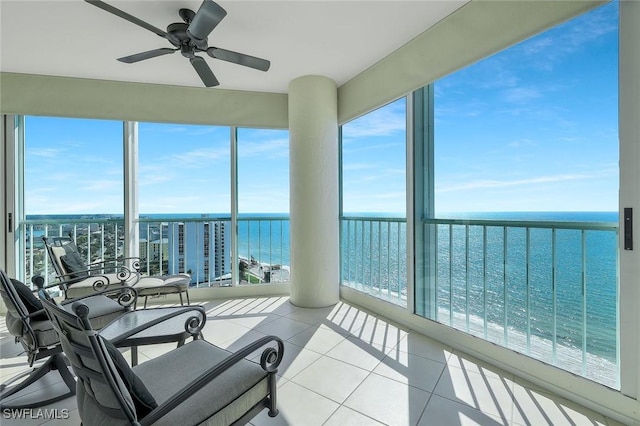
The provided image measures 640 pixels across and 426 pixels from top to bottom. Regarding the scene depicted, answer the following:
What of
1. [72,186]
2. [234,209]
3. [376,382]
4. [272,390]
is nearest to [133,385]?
[272,390]

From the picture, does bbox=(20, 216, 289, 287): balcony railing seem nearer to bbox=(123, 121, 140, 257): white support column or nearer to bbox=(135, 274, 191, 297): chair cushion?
bbox=(123, 121, 140, 257): white support column

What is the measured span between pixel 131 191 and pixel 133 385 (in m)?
3.15

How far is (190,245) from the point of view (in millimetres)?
3861

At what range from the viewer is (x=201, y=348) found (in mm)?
1497

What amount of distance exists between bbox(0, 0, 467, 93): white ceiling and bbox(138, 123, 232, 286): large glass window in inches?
32.3

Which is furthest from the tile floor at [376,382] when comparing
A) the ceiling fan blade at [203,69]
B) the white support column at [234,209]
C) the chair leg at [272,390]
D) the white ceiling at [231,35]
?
the white ceiling at [231,35]

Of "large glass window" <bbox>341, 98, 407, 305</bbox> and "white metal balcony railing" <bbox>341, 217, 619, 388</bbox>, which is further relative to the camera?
"large glass window" <bbox>341, 98, 407, 305</bbox>

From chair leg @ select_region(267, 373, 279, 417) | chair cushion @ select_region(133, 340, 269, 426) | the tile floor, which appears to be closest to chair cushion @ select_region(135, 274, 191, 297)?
the tile floor

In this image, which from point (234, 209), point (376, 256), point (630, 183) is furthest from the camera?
point (234, 209)

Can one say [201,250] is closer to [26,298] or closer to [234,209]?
[234,209]

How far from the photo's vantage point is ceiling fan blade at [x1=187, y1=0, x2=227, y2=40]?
1648 mm

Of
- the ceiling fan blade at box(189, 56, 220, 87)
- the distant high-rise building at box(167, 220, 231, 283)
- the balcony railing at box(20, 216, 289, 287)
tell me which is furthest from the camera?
the distant high-rise building at box(167, 220, 231, 283)

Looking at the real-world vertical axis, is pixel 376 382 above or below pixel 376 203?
below

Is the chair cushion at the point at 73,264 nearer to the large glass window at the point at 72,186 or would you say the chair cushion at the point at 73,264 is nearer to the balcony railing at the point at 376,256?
the large glass window at the point at 72,186
